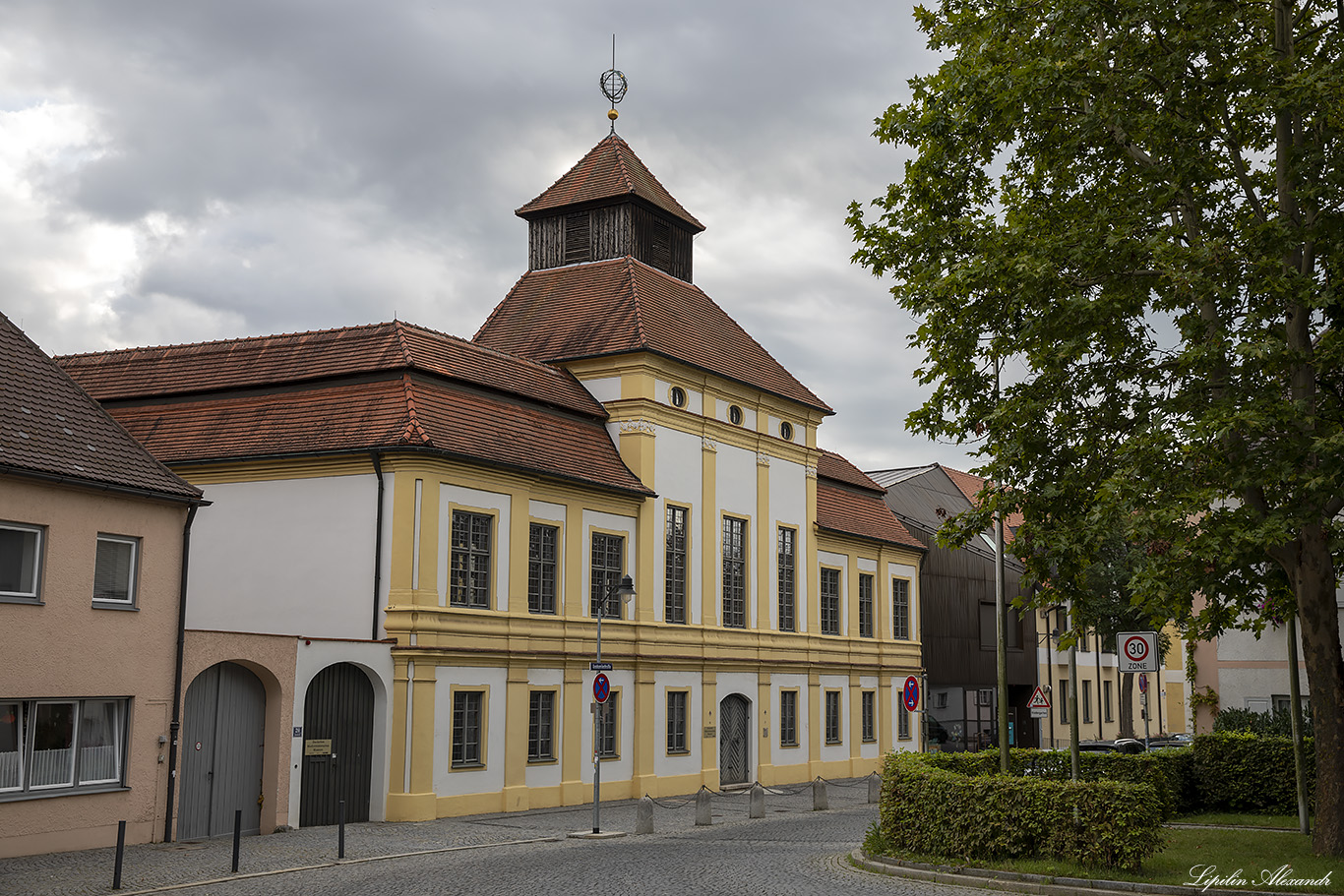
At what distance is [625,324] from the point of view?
35.0 meters

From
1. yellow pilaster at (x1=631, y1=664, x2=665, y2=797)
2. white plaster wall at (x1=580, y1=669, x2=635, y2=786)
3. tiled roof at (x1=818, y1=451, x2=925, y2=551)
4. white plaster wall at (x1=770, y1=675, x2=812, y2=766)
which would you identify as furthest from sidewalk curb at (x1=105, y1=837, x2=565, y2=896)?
tiled roof at (x1=818, y1=451, x2=925, y2=551)

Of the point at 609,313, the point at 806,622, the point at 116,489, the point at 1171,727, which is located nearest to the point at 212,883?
the point at 116,489

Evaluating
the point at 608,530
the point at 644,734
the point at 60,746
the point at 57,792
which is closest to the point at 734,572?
the point at 608,530

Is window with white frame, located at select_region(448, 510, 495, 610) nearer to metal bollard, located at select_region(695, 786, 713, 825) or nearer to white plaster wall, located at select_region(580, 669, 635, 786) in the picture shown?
white plaster wall, located at select_region(580, 669, 635, 786)

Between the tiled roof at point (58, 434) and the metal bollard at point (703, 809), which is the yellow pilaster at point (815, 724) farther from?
the tiled roof at point (58, 434)

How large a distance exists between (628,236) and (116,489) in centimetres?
2083

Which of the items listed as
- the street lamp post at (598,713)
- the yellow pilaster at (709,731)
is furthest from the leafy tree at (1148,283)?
the yellow pilaster at (709,731)

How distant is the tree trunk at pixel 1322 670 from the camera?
16.9m

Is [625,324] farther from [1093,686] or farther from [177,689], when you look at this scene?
[1093,686]

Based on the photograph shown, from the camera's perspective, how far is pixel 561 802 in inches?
1166

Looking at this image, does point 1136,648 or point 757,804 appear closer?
point 1136,648

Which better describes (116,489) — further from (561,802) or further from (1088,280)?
(1088,280)

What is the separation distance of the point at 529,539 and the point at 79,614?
1115 cm

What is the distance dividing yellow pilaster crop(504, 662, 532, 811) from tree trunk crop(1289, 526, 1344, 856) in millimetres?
16205
